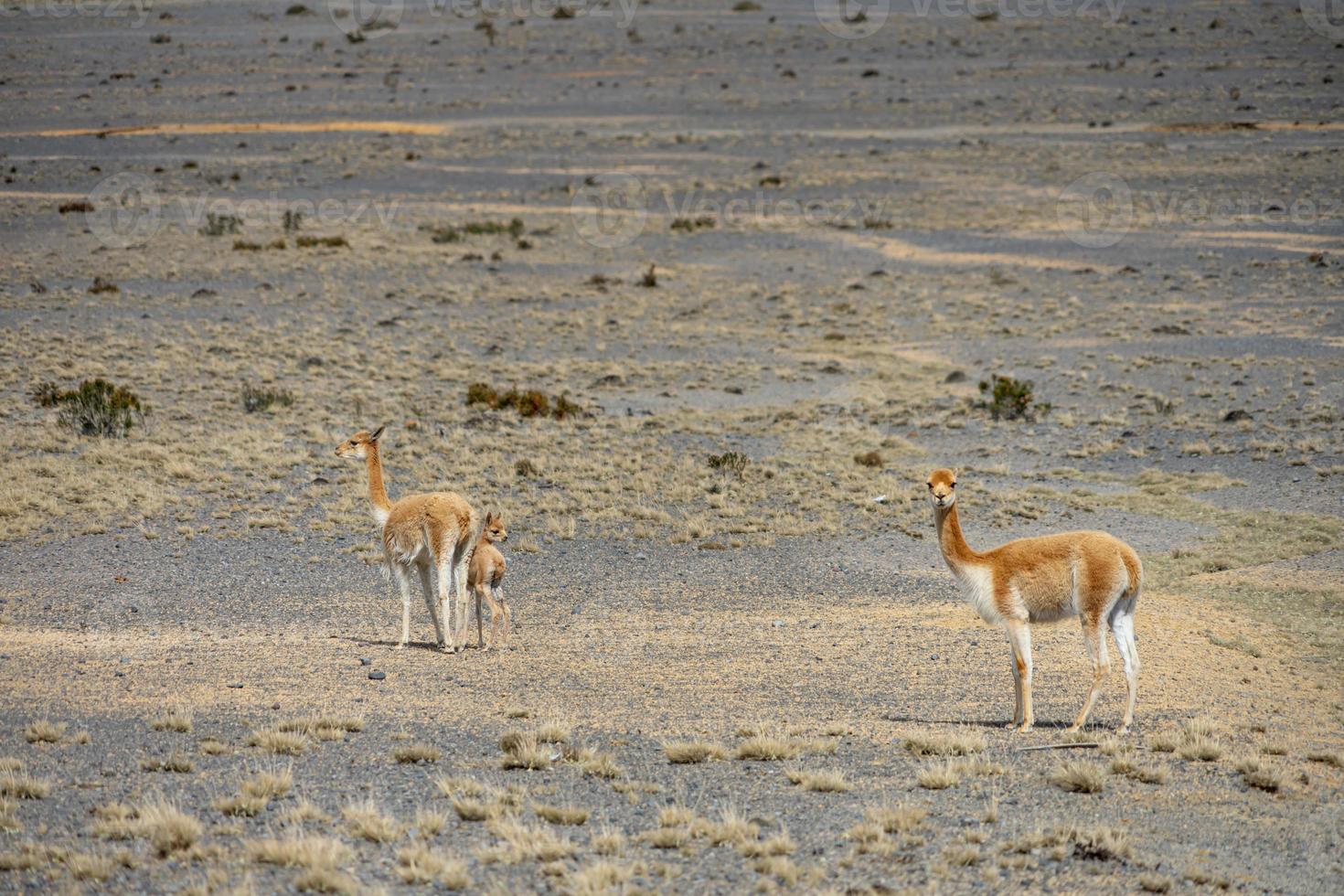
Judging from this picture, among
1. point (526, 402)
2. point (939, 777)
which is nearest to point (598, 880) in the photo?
point (939, 777)

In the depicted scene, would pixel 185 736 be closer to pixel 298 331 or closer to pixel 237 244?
pixel 298 331

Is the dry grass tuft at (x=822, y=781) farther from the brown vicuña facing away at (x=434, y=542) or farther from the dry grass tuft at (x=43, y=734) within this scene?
the dry grass tuft at (x=43, y=734)

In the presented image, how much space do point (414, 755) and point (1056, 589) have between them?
4.13 m

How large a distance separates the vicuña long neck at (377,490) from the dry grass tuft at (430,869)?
4885mm

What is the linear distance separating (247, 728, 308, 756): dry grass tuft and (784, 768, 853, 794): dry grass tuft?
289 cm

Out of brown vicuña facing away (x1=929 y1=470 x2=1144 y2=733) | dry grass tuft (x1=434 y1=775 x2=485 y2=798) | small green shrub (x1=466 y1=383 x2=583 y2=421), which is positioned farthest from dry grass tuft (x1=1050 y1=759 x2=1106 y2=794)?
small green shrub (x1=466 y1=383 x2=583 y2=421)

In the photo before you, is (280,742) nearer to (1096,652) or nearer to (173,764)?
(173,764)

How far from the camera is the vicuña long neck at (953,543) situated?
8.91 metres

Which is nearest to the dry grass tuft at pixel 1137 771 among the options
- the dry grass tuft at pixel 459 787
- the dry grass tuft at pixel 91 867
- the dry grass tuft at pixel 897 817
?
the dry grass tuft at pixel 897 817

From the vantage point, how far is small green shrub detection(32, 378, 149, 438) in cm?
1930

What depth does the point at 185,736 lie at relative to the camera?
8195mm

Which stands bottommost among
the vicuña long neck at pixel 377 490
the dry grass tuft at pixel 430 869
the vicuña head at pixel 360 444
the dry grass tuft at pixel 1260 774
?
the dry grass tuft at pixel 1260 774

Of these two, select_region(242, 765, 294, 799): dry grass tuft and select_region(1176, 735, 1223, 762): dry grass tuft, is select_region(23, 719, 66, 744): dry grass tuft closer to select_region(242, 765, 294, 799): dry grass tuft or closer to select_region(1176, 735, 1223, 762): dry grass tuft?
select_region(242, 765, 294, 799): dry grass tuft

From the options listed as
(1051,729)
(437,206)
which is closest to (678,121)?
(437,206)
